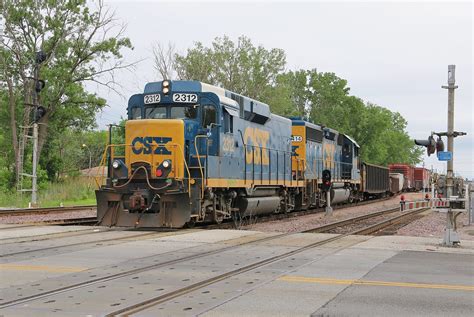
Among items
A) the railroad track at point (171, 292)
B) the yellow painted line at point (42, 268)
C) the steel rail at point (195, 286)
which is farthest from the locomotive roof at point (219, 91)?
the yellow painted line at point (42, 268)

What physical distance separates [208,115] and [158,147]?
177cm

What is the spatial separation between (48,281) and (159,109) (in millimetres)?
8953

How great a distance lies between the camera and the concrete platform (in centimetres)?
648

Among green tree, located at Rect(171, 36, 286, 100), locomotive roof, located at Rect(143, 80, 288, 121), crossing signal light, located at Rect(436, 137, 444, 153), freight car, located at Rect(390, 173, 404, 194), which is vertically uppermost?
green tree, located at Rect(171, 36, 286, 100)

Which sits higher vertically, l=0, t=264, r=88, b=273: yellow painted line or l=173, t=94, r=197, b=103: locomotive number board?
l=173, t=94, r=197, b=103: locomotive number board

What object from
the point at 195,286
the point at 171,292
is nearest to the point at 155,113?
the point at 195,286

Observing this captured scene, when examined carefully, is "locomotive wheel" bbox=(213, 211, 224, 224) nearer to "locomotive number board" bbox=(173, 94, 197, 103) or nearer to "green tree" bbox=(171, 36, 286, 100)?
"locomotive number board" bbox=(173, 94, 197, 103)

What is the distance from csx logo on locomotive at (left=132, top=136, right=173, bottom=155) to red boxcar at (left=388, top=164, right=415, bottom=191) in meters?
Answer: 47.4

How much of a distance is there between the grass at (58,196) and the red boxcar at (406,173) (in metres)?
33.5

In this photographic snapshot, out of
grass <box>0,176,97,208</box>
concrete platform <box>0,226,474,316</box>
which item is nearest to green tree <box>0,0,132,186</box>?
grass <box>0,176,97,208</box>

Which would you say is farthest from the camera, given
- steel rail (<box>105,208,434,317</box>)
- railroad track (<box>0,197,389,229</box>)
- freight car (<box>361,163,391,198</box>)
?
freight car (<box>361,163,391,198</box>)

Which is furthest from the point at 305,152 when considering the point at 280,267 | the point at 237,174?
the point at 280,267

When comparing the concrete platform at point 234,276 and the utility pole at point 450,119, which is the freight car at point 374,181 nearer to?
the utility pole at point 450,119

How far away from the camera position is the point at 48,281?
313 inches
